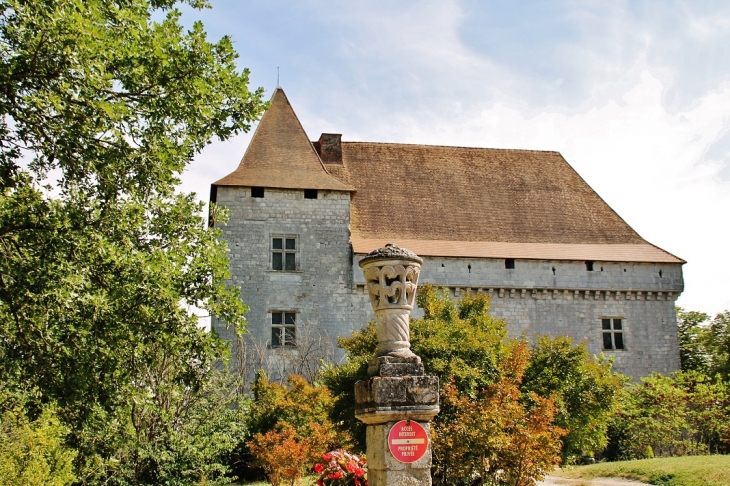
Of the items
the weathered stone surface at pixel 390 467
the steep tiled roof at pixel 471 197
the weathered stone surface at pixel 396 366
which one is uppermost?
the steep tiled roof at pixel 471 197

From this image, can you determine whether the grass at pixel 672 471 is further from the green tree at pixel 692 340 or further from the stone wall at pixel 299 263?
the green tree at pixel 692 340

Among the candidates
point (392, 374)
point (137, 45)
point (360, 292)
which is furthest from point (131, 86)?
point (360, 292)

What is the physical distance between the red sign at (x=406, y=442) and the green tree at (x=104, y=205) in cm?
254

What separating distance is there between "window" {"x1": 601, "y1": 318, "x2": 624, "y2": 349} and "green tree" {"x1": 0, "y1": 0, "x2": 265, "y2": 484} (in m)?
18.7

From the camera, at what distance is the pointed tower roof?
23.2 m

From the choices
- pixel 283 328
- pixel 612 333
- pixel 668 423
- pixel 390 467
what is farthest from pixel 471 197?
pixel 390 467

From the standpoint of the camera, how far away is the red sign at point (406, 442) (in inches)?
270

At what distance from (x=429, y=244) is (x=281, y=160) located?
5.49 metres

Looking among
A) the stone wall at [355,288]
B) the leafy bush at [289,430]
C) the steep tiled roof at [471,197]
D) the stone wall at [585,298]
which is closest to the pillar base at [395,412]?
the leafy bush at [289,430]

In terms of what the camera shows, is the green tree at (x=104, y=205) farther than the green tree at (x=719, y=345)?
No

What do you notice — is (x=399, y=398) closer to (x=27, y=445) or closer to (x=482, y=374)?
(x=27, y=445)

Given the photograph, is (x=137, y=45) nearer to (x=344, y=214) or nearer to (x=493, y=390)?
(x=493, y=390)

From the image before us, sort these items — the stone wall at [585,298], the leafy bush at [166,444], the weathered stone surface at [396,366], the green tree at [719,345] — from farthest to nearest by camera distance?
the green tree at [719,345] < the stone wall at [585,298] < the leafy bush at [166,444] < the weathered stone surface at [396,366]

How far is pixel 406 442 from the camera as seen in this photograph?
22.6 ft
